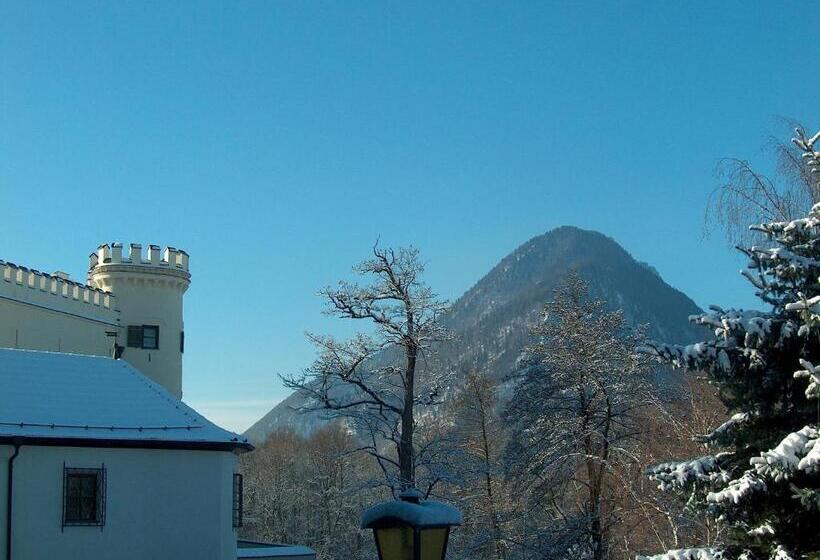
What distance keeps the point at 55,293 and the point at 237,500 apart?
13.0m

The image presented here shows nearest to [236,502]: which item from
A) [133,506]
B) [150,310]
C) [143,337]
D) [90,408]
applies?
[133,506]

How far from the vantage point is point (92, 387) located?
23.0 m

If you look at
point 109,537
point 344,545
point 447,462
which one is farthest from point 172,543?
point 344,545

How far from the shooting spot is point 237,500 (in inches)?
949

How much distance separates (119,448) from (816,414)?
16.0 metres

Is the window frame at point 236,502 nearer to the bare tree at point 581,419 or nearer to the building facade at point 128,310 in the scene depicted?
the bare tree at point 581,419

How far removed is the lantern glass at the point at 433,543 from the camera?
22.5ft

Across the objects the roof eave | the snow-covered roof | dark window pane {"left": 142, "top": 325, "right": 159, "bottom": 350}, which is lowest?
the snow-covered roof

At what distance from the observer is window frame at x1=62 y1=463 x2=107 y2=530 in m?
20.9

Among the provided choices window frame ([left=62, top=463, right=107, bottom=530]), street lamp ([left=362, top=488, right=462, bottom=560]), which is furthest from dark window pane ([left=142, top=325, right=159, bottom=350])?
street lamp ([left=362, top=488, right=462, bottom=560])

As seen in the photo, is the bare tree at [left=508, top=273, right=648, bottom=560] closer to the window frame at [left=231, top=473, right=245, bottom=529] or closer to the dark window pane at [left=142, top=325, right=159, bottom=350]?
the window frame at [left=231, top=473, right=245, bottom=529]

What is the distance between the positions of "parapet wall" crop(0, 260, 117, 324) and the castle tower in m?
0.72

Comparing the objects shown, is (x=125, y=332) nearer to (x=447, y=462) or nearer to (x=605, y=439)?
(x=447, y=462)

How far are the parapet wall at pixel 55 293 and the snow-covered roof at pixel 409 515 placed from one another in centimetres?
2658
